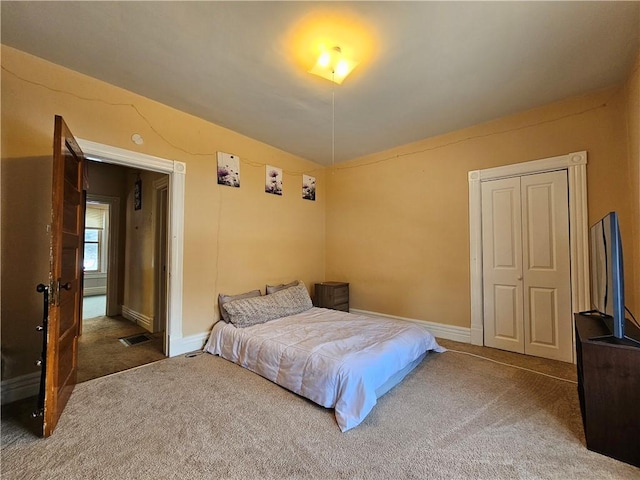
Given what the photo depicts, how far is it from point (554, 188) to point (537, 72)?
1.22 metres

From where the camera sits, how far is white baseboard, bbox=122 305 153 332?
4.02 metres

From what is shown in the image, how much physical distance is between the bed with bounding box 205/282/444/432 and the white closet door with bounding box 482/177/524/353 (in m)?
0.80

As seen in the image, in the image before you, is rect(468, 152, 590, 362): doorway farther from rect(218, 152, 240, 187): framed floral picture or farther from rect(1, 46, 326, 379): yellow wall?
rect(218, 152, 240, 187): framed floral picture

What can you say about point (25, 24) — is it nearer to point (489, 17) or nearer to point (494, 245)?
point (489, 17)

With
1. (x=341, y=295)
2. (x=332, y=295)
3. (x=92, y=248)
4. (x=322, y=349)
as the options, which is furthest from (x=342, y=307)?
(x=92, y=248)

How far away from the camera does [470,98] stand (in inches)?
110

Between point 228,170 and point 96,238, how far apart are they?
21.6 feet

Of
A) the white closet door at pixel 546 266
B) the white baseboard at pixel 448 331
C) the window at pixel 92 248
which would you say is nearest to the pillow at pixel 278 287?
the white baseboard at pixel 448 331

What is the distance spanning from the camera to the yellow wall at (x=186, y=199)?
2188 mm

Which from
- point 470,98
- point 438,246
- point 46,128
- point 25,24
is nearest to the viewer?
point 25,24

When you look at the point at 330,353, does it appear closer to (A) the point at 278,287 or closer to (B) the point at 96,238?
(A) the point at 278,287

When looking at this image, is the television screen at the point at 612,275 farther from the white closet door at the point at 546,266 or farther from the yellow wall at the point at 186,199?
the yellow wall at the point at 186,199

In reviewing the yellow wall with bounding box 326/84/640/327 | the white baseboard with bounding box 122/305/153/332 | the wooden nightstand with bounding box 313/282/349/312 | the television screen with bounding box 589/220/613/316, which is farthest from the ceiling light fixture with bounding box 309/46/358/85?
the white baseboard with bounding box 122/305/153/332

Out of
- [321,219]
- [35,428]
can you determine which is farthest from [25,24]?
[321,219]
